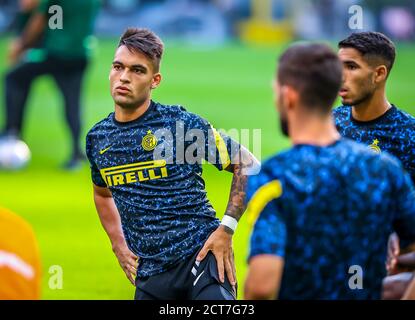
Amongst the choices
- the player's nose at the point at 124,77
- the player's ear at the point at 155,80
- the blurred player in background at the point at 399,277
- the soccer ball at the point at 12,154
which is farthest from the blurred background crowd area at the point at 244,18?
the blurred player in background at the point at 399,277

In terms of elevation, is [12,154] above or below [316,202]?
above

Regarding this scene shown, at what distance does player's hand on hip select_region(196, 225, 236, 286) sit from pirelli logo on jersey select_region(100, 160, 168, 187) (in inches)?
17.7

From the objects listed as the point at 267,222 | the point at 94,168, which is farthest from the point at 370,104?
the point at 267,222

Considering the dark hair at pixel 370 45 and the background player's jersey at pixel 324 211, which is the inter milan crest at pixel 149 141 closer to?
the dark hair at pixel 370 45

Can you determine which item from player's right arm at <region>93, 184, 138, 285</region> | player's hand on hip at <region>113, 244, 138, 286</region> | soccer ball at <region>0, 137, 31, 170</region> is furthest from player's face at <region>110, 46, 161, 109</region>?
soccer ball at <region>0, 137, 31, 170</region>

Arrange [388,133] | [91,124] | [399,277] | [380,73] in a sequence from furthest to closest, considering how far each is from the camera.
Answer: [91,124]
[380,73]
[388,133]
[399,277]

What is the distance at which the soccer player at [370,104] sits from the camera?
6.04m

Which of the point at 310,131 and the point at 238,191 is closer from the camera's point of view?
the point at 310,131

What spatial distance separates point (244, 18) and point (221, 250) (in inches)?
1384

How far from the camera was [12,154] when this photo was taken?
15.1 metres

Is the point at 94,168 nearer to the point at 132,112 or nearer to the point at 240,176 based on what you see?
the point at 132,112

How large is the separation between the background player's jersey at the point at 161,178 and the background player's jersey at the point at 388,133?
800 mm
